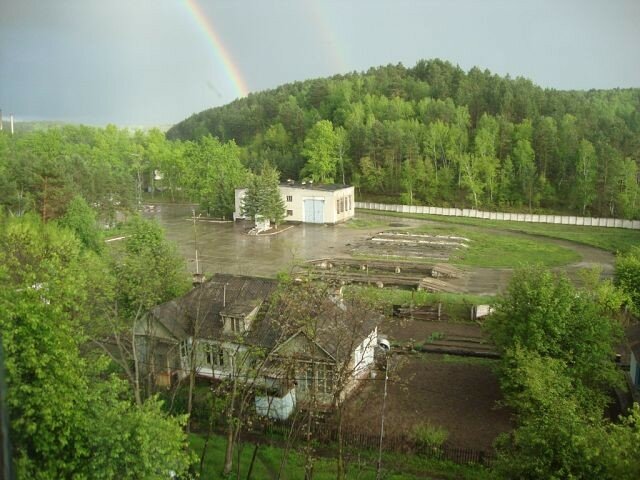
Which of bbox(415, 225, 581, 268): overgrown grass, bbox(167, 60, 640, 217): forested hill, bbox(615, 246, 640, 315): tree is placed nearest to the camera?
bbox(615, 246, 640, 315): tree

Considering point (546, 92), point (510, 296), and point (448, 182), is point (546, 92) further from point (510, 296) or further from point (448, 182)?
point (510, 296)

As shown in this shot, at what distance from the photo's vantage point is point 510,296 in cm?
1104

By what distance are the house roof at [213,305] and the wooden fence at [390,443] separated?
268 centimetres

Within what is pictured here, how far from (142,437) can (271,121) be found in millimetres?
52451

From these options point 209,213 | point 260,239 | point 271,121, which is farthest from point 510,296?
point 271,121

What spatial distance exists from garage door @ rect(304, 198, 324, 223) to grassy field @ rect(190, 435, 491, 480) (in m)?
22.5

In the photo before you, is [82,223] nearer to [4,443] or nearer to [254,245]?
[254,245]

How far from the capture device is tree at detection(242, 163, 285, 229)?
1123 inches

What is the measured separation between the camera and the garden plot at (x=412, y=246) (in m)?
22.8

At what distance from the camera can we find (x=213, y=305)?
1224 centimetres

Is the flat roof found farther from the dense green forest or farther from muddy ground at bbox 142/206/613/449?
muddy ground at bbox 142/206/613/449

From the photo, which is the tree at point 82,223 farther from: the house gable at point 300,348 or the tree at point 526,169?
the tree at point 526,169

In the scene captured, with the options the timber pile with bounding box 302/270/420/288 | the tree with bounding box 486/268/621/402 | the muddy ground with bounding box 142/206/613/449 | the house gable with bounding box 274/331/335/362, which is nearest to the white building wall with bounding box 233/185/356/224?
the muddy ground with bounding box 142/206/613/449

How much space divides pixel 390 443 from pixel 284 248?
52.4 ft
